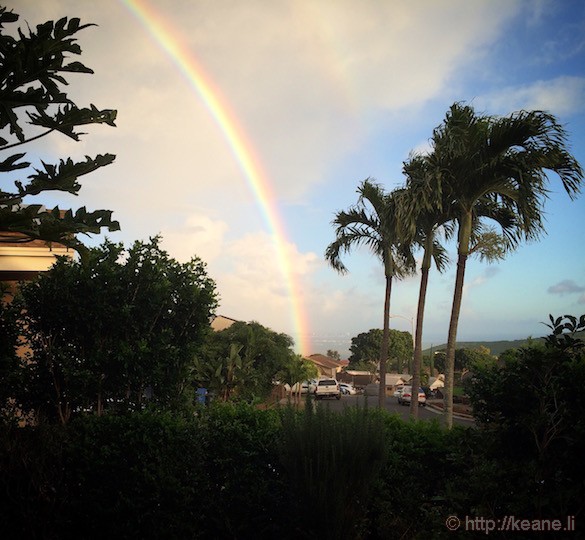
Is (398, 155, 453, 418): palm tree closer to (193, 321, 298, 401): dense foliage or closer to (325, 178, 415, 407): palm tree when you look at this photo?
(325, 178, 415, 407): palm tree

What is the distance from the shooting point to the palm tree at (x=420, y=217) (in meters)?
13.8

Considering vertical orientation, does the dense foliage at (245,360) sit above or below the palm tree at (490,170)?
below

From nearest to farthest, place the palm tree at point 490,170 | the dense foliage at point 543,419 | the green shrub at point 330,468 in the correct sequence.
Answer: the dense foliage at point 543,419
the green shrub at point 330,468
the palm tree at point 490,170

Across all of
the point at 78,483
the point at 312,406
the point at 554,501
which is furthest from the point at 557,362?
the point at 78,483

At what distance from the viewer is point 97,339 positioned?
8.02 m

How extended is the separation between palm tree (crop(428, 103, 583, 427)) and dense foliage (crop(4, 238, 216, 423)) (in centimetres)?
757

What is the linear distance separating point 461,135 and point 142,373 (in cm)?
1033

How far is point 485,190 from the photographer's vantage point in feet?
42.7

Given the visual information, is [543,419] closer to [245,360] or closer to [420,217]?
[420,217]

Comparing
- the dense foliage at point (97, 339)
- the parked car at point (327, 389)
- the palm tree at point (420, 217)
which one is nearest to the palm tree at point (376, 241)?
the palm tree at point (420, 217)

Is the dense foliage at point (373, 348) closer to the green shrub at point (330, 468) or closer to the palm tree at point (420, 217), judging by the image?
the palm tree at point (420, 217)

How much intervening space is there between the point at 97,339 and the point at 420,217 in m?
11.0

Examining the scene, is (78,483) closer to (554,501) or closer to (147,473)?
(147,473)

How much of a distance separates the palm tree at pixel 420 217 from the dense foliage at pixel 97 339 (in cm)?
824
